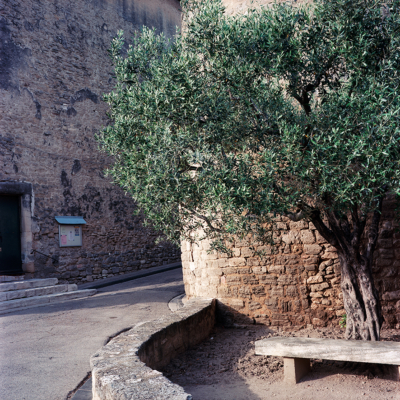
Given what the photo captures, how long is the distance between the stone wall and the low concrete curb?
490 mm

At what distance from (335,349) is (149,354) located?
1.81 m

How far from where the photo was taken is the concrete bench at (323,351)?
360cm

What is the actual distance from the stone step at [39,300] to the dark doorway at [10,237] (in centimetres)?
192

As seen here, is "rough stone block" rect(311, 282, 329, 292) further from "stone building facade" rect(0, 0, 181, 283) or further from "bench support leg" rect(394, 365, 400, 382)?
"stone building facade" rect(0, 0, 181, 283)

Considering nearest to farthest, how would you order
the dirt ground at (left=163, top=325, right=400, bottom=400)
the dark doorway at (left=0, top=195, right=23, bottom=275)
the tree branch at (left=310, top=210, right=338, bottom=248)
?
the dirt ground at (left=163, top=325, right=400, bottom=400) < the tree branch at (left=310, top=210, right=338, bottom=248) < the dark doorway at (left=0, top=195, right=23, bottom=275)

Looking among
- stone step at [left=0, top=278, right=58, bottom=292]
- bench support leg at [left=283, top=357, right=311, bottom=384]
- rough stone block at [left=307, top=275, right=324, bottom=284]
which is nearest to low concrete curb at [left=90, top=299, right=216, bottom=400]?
bench support leg at [left=283, top=357, right=311, bottom=384]

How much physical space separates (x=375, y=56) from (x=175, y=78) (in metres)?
2.07

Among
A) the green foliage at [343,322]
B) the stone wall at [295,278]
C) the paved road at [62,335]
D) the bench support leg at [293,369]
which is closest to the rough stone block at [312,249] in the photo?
the stone wall at [295,278]

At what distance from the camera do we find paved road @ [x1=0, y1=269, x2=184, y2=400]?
157 inches

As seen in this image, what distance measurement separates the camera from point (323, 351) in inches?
150

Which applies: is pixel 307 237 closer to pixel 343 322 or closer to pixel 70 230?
A: pixel 343 322

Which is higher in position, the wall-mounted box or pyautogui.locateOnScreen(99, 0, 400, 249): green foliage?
pyautogui.locateOnScreen(99, 0, 400, 249): green foliage

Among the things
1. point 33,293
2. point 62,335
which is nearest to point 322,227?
point 62,335

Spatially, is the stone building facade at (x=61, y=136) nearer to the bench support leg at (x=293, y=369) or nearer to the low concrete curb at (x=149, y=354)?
the low concrete curb at (x=149, y=354)
